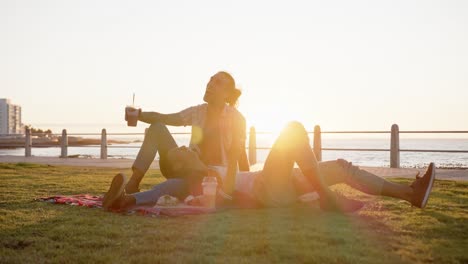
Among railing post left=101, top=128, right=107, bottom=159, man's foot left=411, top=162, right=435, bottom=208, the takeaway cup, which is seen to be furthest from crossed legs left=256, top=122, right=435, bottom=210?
railing post left=101, top=128, right=107, bottom=159

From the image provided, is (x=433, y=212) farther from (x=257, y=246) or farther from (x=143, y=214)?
(x=143, y=214)

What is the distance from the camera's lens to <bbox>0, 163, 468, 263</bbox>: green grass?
2.71 m

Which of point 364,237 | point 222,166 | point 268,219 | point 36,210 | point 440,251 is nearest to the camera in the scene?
point 440,251

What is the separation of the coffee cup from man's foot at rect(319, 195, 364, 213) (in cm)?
177

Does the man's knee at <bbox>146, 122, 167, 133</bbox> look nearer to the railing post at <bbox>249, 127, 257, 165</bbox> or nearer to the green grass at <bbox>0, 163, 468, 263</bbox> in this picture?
the green grass at <bbox>0, 163, 468, 263</bbox>

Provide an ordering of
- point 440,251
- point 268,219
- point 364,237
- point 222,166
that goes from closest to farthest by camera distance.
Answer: point 440,251, point 364,237, point 268,219, point 222,166

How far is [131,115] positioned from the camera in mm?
4523

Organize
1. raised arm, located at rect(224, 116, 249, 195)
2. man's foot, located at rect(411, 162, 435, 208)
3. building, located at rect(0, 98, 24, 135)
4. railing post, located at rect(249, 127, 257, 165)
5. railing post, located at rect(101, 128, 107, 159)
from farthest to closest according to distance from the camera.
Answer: building, located at rect(0, 98, 24, 135) → railing post, located at rect(101, 128, 107, 159) → railing post, located at rect(249, 127, 257, 165) → raised arm, located at rect(224, 116, 249, 195) → man's foot, located at rect(411, 162, 435, 208)

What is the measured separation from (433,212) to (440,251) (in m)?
1.65

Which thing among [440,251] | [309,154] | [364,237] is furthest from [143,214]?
[440,251]

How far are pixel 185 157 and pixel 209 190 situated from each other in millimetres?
376

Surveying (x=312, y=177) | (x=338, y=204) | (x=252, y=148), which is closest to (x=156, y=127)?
(x=312, y=177)

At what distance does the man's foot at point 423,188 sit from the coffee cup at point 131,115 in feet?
8.01

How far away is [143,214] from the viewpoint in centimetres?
419
